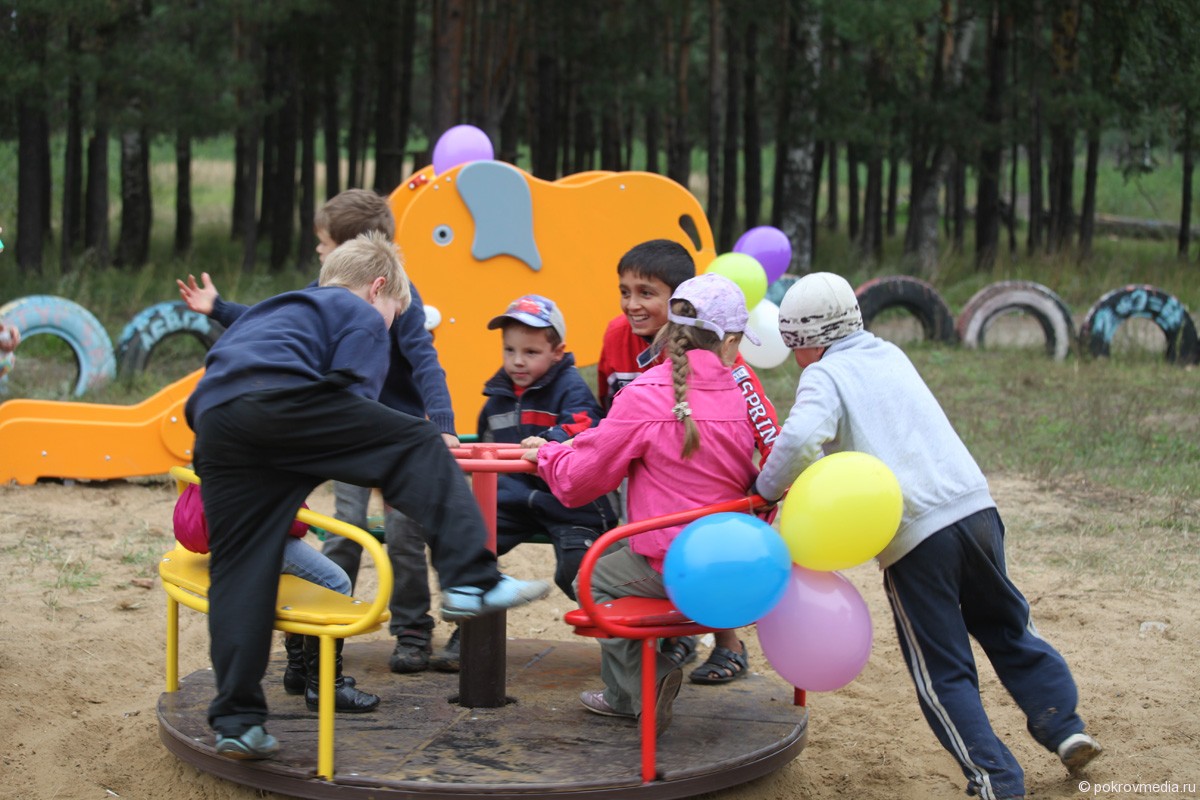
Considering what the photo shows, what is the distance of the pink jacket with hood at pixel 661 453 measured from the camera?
3.51 m

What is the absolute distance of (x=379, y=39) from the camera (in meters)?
21.7

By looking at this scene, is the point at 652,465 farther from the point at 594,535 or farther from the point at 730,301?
the point at 594,535

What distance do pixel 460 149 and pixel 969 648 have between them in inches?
181

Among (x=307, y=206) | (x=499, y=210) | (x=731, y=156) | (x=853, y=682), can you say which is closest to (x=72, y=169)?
(x=307, y=206)

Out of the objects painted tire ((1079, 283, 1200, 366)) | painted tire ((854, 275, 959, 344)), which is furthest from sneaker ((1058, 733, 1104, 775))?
painted tire ((854, 275, 959, 344))

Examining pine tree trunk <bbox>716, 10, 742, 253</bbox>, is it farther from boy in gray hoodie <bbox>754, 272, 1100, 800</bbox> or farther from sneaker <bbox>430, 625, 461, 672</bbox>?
boy in gray hoodie <bbox>754, 272, 1100, 800</bbox>

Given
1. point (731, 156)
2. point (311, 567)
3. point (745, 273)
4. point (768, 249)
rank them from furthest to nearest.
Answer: point (731, 156)
point (768, 249)
point (745, 273)
point (311, 567)

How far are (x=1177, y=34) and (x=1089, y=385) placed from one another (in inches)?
294

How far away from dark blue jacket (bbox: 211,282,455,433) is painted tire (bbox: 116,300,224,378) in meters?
5.58

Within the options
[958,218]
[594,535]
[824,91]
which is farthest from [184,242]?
[594,535]

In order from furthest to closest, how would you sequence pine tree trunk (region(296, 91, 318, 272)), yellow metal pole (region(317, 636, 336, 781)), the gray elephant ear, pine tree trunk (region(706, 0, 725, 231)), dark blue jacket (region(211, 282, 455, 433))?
pine tree trunk (region(296, 91, 318, 272)) < pine tree trunk (region(706, 0, 725, 231)) < the gray elephant ear < dark blue jacket (region(211, 282, 455, 433)) < yellow metal pole (region(317, 636, 336, 781))

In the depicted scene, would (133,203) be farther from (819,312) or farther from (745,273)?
(819,312)

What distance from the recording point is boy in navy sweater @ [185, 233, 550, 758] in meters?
3.27

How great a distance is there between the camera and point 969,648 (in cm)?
350
